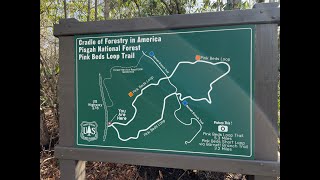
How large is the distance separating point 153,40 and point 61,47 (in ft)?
3.52

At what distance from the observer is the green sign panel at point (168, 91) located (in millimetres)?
2250

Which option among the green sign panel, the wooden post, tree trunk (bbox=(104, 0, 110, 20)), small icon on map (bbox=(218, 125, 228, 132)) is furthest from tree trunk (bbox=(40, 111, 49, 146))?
small icon on map (bbox=(218, 125, 228, 132))

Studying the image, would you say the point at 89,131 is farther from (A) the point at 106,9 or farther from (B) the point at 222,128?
(A) the point at 106,9

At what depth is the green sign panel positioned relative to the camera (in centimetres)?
225

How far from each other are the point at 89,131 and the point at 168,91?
3.19ft

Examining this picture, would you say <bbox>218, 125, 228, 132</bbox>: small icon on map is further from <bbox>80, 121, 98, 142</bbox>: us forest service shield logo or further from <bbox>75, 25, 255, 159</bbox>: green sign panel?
<bbox>80, 121, 98, 142</bbox>: us forest service shield logo

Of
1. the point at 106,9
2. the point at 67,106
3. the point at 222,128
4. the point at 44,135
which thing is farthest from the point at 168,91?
the point at 44,135

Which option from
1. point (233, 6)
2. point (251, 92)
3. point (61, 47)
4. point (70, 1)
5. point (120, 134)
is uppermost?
point (70, 1)

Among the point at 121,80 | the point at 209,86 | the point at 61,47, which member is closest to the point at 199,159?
the point at 209,86

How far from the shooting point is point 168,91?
2422 mm

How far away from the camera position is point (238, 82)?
225 cm

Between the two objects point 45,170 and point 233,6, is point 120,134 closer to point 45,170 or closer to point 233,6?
point 45,170

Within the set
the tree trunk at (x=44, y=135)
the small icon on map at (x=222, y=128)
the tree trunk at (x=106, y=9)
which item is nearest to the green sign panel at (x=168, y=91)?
the small icon on map at (x=222, y=128)

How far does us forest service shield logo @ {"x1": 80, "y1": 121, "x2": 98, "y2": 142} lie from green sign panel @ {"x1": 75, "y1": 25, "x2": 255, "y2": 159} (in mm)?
11
